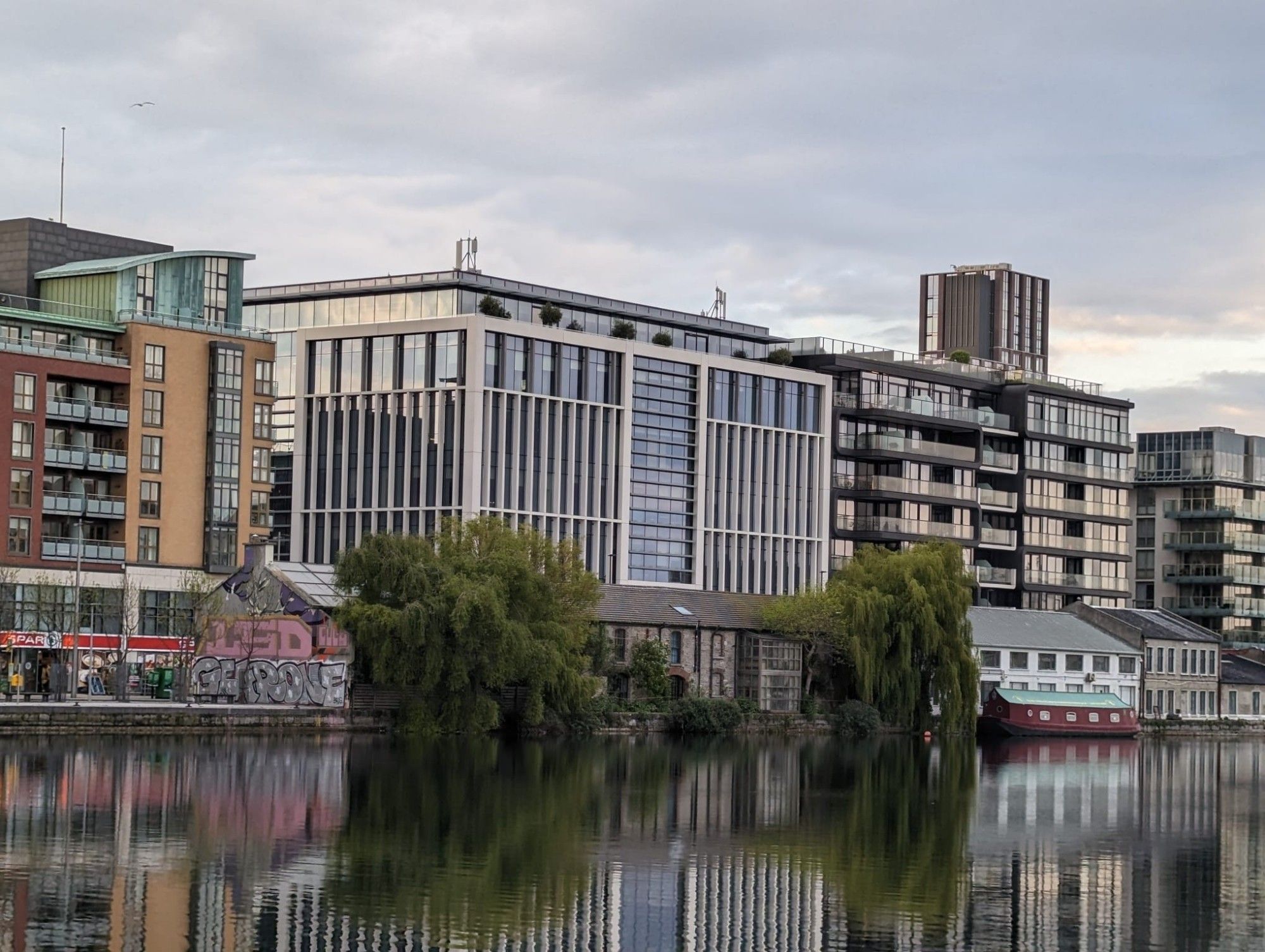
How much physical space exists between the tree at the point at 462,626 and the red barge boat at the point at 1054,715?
124ft

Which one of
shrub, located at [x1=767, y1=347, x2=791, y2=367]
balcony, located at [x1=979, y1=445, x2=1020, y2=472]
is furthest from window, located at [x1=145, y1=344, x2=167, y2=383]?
balcony, located at [x1=979, y1=445, x2=1020, y2=472]

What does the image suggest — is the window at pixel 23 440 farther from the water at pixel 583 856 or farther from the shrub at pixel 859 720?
the shrub at pixel 859 720

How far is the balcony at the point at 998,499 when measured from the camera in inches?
6437

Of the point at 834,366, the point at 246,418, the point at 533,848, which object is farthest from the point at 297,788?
the point at 834,366

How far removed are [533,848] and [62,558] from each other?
7027 centimetres

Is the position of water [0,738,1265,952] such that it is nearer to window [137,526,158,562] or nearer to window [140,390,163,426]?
window [137,526,158,562]

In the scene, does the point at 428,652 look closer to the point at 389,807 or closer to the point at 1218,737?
the point at 389,807

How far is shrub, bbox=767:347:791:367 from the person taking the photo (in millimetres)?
152750

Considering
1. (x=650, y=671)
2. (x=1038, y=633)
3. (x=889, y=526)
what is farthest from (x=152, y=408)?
(x=1038, y=633)

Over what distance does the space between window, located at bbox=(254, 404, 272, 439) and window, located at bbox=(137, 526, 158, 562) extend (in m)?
9.01

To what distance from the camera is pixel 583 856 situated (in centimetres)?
5084

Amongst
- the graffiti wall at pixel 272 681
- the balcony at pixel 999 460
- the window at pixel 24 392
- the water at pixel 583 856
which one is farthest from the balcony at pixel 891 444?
the water at pixel 583 856

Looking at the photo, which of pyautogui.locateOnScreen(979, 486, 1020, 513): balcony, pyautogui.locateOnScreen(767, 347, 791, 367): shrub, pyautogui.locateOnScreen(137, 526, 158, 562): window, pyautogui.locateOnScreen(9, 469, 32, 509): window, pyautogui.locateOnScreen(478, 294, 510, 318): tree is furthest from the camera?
pyautogui.locateOnScreen(979, 486, 1020, 513): balcony

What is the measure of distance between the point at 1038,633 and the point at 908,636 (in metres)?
29.5
